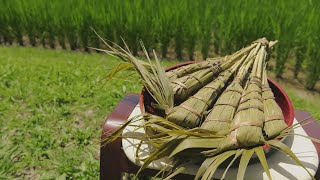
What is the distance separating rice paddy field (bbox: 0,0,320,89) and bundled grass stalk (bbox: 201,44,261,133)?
2.55m

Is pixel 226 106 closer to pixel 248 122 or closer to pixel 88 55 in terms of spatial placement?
pixel 248 122

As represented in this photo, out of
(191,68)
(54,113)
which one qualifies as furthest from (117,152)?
(54,113)

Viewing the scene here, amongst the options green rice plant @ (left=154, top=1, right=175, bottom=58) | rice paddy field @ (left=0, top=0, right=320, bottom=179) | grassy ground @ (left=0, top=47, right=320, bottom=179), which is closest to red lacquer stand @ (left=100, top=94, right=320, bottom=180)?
grassy ground @ (left=0, top=47, right=320, bottom=179)

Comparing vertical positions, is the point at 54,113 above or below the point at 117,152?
below

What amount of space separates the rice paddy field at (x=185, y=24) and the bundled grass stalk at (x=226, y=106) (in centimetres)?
255

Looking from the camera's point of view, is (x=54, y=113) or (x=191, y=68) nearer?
(x=191, y=68)

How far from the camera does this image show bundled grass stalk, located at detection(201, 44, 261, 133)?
1.40 m

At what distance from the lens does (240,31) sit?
4223 mm

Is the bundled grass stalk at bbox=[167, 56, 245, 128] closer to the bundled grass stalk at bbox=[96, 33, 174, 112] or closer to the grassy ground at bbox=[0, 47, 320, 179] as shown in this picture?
the bundled grass stalk at bbox=[96, 33, 174, 112]

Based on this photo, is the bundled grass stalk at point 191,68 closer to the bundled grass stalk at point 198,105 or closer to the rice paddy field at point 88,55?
the bundled grass stalk at point 198,105

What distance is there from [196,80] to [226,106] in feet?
0.66

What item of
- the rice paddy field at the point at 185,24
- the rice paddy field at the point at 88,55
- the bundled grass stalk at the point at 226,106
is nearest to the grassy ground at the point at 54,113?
the rice paddy field at the point at 88,55

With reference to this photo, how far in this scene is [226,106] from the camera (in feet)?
4.85

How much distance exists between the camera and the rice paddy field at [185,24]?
13.3 feet
